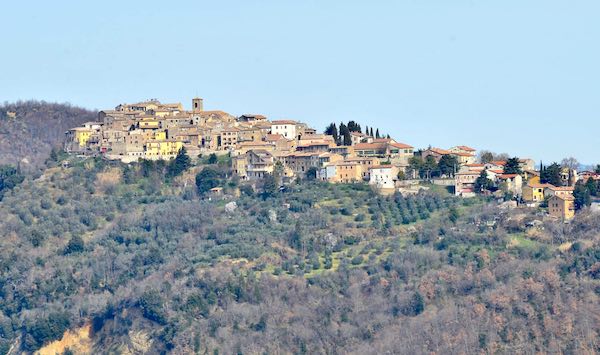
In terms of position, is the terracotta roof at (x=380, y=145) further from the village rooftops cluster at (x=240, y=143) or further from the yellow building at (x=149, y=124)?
the yellow building at (x=149, y=124)

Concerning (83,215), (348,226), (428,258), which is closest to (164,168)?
(83,215)

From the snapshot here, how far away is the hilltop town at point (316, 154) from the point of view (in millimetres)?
81000

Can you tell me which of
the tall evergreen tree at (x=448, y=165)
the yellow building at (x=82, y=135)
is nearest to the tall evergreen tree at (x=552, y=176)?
the tall evergreen tree at (x=448, y=165)

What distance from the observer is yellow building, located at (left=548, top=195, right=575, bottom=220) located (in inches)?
3034

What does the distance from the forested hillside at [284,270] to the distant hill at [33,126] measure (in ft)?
66.0

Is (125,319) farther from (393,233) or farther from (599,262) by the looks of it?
(599,262)

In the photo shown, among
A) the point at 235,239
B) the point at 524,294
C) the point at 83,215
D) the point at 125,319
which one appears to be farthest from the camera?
the point at 83,215

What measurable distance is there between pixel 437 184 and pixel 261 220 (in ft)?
27.9

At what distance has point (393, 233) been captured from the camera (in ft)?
259

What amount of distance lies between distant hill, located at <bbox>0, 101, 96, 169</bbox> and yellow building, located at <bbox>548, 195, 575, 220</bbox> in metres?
36.7

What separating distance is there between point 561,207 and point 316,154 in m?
13.5

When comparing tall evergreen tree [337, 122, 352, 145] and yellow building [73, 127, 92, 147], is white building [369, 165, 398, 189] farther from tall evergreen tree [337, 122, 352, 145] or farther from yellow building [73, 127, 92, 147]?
yellow building [73, 127, 92, 147]

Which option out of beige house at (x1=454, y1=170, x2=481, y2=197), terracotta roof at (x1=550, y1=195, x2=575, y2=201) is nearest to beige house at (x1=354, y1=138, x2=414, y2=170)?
beige house at (x1=454, y1=170, x2=481, y2=197)

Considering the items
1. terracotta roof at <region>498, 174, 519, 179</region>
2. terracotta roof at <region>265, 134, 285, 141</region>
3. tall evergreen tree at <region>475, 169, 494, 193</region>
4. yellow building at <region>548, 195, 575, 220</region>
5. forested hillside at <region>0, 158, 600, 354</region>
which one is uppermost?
terracotta roof at <region>265, 134, 285, 141</region>
